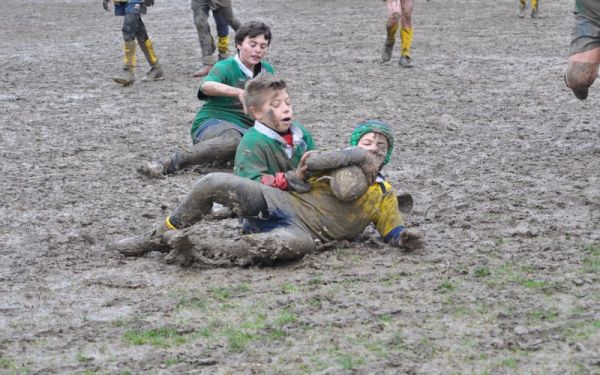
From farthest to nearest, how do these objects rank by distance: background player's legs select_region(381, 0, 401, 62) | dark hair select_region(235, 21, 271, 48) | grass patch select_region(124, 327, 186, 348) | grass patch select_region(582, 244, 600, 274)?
background player's legs select_region(381, 0, 401, 62), dark hair select_region(235, 21, 271, 48), grass patch select_region(582, 244, 600, 274), grass patch select_region(124, 327, 186, 348)

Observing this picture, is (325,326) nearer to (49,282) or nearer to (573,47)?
(49,282)

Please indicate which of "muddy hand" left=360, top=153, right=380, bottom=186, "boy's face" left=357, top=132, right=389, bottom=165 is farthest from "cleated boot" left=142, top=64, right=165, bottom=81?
"muddy hand" left=360, top=153, right=380, bottom=186

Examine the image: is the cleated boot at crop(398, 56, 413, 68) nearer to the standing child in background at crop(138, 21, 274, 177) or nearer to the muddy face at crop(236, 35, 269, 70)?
the standing child in background at crop(138, 21, 274, 177)

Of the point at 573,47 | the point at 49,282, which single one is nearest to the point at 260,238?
the point at 49,282

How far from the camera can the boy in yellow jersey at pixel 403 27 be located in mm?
12008

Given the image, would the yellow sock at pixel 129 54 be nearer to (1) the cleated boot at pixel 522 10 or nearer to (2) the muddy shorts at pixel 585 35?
(2) the muddy shorts at pixel 585 35

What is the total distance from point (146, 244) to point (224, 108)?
2.33m

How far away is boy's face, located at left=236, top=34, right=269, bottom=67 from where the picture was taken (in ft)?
23.7

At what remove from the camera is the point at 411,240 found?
527 cm

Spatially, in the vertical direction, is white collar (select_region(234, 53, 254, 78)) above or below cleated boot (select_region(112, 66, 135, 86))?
above

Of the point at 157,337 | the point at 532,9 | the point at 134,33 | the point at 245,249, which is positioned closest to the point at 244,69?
the point at 245,249

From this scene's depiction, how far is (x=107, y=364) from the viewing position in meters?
3.95

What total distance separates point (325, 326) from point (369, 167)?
1227 mm

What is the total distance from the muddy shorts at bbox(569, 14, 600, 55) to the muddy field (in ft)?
2.71
